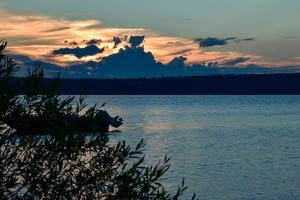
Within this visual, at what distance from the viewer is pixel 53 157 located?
38.5ft

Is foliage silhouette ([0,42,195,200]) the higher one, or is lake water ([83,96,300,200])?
foliage silhouette ([0,42,195,200])

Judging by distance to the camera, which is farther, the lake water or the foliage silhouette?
the lake water

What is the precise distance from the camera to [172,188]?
47344 mm

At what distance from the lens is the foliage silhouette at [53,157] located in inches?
456

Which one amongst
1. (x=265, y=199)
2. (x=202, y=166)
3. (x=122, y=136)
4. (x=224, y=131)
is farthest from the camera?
(x=224, y=131)

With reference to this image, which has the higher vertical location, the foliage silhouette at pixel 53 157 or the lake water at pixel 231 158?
the foliage silhouette at pixel 53 157

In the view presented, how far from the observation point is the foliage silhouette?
38.0 ft

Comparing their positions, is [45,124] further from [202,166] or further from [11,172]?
[202,166]

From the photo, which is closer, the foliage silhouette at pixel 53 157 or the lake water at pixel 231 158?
the foliage silhouette at pixel 53 157

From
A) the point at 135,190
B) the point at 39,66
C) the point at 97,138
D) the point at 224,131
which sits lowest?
the point at 224,131

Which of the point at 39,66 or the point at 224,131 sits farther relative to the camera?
the point at 224,131

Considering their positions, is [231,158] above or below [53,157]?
below

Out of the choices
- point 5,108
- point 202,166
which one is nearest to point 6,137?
point 5,108

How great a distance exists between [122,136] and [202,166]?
38.8m
